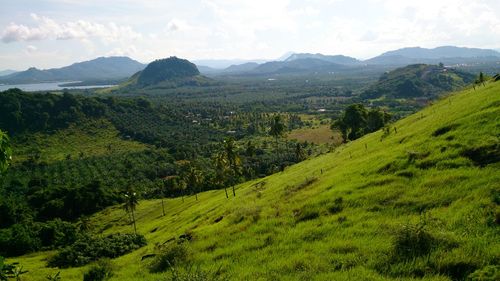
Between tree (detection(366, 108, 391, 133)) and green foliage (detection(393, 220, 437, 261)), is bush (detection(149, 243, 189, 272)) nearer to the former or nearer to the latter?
green foliage (detection(393, 220, 437, 261))

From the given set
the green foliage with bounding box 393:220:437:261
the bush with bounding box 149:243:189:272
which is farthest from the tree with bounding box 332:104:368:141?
the green foliage with bounding box 393:220:437:261

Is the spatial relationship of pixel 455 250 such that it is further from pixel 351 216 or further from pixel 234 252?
pixel 234 252

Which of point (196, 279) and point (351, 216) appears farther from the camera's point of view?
point (351, 216)

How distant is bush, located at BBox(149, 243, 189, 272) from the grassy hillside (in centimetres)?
88

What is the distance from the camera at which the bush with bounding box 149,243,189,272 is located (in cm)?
3456

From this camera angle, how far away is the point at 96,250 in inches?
2817

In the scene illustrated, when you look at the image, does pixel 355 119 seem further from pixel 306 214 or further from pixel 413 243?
pixel 413 243

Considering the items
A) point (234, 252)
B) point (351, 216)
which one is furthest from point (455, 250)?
point (234, 252)

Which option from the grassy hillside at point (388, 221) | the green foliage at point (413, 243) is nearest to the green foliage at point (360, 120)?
the grassy hillside at point (388, 221)

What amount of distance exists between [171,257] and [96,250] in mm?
42225

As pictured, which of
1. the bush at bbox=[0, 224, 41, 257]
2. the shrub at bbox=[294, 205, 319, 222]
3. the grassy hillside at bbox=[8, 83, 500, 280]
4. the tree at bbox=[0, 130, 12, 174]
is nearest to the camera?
the tree at bbox=[0, 130, 12, 174]

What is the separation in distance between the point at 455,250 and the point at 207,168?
587 ft

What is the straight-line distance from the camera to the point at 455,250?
840 inches

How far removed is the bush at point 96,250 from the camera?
68625 millimetres
